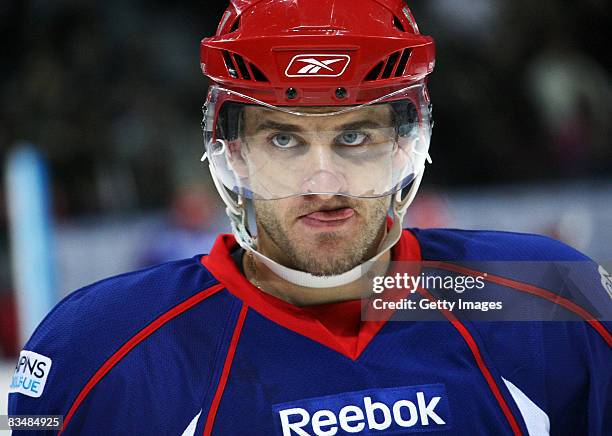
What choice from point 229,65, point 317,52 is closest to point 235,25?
point 229,65

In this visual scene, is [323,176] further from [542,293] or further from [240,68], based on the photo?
[542,293]

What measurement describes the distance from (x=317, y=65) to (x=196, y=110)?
3655 mm

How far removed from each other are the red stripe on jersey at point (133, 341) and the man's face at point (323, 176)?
16 centimetres

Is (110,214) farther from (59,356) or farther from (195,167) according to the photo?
(59,356)

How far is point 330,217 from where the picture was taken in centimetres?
161

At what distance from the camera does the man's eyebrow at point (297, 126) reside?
1598 mm

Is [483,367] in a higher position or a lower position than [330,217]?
lower

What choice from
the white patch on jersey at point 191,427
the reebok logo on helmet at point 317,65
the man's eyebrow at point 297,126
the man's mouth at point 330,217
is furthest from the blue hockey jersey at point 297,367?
the reebok logo on helmet at point 317,65

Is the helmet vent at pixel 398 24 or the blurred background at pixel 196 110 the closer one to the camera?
the helmet vent at pixel 398 24

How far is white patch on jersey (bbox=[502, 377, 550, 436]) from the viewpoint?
60.9 inches

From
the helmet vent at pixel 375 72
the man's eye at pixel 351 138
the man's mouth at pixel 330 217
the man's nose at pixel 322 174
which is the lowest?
the man's mouth at pixel 330 217

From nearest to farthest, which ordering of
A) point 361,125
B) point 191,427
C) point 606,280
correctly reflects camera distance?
point 191,427 → point 361,125 → point 606,280

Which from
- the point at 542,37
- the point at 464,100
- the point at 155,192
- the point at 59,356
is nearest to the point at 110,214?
the point at 155,192

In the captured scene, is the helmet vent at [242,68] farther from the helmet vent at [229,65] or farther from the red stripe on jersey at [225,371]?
the red stripe on jersey at [225,371]
